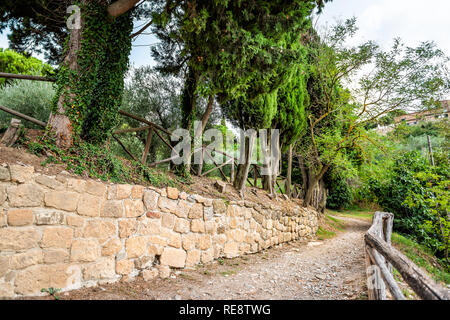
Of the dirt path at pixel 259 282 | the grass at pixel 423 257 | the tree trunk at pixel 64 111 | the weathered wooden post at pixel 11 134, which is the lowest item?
the grass at pixel 423 257

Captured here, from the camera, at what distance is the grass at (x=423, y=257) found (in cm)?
681

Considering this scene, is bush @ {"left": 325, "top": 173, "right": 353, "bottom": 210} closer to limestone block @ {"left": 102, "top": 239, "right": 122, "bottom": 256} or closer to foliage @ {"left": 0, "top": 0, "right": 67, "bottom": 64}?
limestone block @ {"left": 102, "top": 239, "right": 122, "bottom": 256}

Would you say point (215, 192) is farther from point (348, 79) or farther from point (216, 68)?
point (348, 79)

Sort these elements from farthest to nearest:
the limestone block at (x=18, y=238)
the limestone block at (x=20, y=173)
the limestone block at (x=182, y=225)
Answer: the limestone block at (x=182, y=225), the limestone block at (x=20, y=173), the limestone block at (x=18, y=238)

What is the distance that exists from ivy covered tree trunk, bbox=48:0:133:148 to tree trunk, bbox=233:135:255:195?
376 cm

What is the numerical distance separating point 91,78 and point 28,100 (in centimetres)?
370

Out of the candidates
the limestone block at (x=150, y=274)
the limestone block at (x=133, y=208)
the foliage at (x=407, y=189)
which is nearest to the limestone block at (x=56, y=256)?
the limestone block at (x=133, y=208)

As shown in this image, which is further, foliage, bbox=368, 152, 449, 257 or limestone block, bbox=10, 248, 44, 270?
foliage, bbox=368, 152, 449, 257

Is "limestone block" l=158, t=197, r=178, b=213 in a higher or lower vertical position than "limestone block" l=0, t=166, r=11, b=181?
lower

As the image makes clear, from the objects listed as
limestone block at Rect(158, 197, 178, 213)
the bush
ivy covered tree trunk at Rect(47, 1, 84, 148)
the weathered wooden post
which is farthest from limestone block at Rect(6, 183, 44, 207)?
the bush

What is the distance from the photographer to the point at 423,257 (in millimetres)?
7707

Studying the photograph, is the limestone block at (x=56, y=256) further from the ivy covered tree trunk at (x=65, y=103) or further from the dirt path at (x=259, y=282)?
the ivy covered tree trunk at (x=65, y=103)

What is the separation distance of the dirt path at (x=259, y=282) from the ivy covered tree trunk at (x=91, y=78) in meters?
2.40

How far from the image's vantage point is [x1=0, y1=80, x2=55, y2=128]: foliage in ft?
19.6
